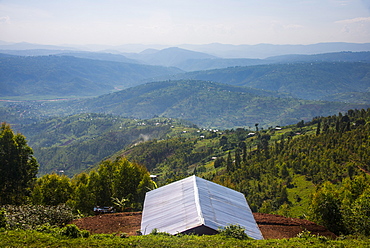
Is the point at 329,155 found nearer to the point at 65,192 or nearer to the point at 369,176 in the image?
the point at 369,176

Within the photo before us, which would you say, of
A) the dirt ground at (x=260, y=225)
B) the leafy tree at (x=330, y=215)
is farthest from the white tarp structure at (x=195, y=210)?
the leafy tree at (x=330, y=215)

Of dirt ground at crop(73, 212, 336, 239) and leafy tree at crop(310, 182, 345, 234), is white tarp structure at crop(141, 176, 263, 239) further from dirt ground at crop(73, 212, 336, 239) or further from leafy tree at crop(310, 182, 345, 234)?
leafy tree at crop(310, 182, 345, 234)

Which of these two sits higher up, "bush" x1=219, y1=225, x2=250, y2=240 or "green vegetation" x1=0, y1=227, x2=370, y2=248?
"green vegetation" x1=0, y1=227, x2=370, y2=248

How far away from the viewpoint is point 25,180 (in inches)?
1831

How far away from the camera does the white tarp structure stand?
27127mm

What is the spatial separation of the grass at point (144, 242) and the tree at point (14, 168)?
83.5 ft

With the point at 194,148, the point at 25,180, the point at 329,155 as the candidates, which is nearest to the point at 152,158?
the point at 194,148

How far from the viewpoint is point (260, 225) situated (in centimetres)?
3338

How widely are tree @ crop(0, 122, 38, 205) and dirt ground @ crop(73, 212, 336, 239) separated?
707 inches

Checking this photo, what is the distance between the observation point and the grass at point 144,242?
2027 cm

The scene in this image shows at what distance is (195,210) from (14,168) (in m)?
32.2

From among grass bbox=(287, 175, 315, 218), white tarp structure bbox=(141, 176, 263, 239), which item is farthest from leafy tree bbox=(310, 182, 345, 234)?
grass bbox=(287, 175, 315, 218)

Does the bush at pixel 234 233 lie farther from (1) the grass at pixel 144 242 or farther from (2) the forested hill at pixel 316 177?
(2) the forested hill at pixel 316 177

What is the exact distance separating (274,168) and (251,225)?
5850 centimetres
